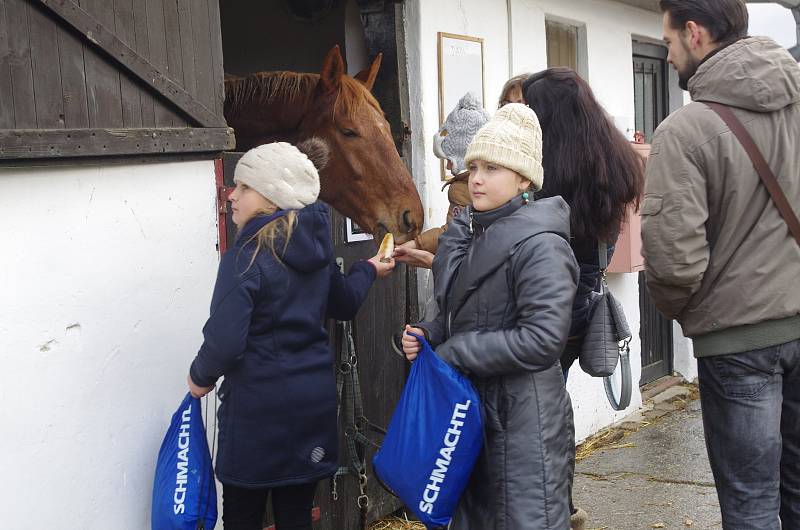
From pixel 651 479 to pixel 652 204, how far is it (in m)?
3.19

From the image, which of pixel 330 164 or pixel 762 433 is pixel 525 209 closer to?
pixel 762 433

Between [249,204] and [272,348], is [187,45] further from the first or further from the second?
[272,348]

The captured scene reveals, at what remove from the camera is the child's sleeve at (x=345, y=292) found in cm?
325

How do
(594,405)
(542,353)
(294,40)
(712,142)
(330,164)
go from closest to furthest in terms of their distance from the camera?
(542,353), (712,142), (330,164), (294,40), (594,405)

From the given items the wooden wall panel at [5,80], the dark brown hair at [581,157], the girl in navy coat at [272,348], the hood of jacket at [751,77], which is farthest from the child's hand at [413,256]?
the wooden wall panel at [5,80]

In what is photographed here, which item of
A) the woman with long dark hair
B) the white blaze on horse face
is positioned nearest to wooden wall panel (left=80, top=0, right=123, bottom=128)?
the white blaze on horse face

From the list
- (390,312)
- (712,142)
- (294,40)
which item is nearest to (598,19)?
(294,40)

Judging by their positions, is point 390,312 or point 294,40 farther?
point 294,40

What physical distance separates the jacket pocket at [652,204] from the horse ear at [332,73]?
1743 mm

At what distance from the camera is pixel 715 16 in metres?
2.95

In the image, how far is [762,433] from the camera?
2.83 metres

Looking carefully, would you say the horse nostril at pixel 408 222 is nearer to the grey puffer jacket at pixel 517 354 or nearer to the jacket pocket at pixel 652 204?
the grey puffer jacket at pixel 517 354

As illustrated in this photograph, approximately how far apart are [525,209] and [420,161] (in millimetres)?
2086

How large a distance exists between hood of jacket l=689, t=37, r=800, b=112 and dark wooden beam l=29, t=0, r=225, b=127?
175cm
